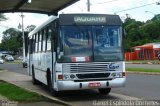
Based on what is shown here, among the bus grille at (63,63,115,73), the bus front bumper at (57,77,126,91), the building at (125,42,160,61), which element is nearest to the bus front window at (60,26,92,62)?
the bus grille at (63,63,115,73)

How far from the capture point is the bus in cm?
1466

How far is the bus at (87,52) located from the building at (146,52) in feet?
197

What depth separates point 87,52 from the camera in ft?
48.7

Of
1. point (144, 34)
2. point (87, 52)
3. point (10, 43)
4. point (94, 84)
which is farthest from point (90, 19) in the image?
point (10, 43)

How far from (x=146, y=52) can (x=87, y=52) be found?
63.7 metres

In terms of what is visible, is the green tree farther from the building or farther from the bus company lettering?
the bus company lettering

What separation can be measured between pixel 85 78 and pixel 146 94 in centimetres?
288

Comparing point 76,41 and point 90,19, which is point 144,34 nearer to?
point 90,19

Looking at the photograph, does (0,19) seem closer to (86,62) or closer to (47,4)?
(47,4)

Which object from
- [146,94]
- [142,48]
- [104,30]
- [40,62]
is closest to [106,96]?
[146,94]

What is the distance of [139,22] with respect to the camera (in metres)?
121

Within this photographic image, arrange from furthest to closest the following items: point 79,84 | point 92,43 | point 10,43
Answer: point 10,43
point 92,43
point 79,84

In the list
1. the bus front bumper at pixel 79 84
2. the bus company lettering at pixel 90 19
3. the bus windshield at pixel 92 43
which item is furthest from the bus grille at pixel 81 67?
the bus company lettering at pixel 90 19

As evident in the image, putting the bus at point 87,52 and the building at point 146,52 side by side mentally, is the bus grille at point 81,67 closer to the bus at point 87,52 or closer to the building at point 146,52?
the bus at point 87,52
